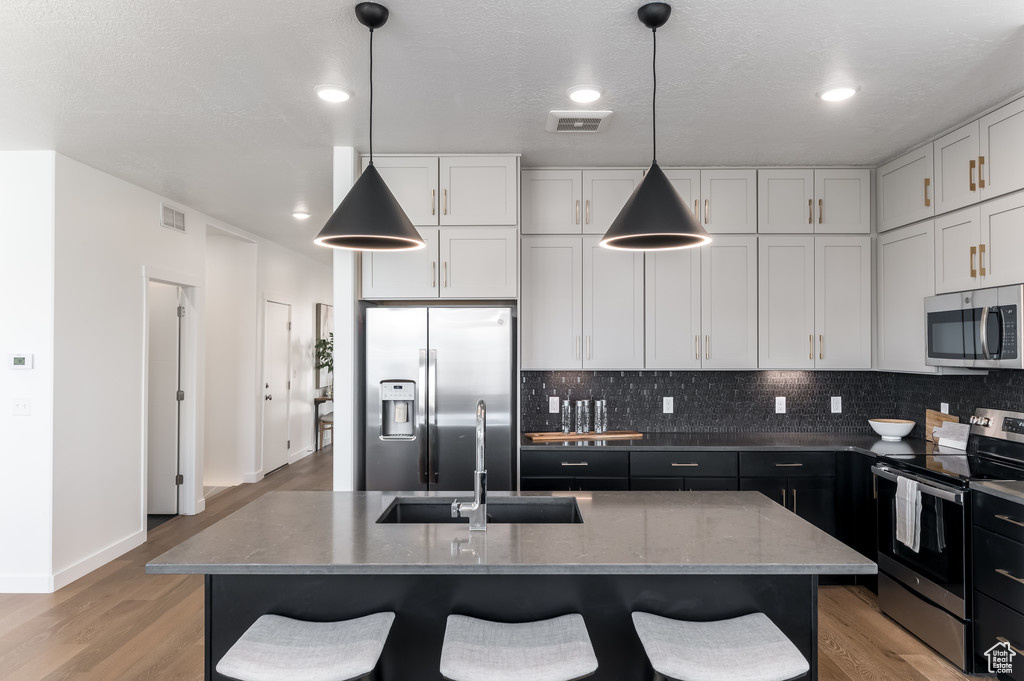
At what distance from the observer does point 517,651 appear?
1.77m

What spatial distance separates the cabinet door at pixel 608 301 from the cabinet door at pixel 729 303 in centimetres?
44

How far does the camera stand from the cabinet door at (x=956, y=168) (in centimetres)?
328

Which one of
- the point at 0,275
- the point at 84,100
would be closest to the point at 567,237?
the point at 84,100

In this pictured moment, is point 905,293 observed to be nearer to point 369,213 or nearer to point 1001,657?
point 1001,657

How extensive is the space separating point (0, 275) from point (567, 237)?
346 centimetres

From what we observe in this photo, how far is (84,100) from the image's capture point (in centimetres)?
304

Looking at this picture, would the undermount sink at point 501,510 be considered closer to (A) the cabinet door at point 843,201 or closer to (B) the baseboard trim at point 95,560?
(B) the baseboard trim at point 95,560

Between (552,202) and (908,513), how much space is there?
8.75 feet

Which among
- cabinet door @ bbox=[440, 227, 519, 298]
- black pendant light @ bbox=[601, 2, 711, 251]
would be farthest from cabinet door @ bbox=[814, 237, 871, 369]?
black pendant light @ bbox=[601, 2, 711, 251]

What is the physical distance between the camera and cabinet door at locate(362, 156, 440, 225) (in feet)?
12.7

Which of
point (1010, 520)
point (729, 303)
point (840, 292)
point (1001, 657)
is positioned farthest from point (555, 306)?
point (1001, 657)

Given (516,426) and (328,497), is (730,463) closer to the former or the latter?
(516,426)

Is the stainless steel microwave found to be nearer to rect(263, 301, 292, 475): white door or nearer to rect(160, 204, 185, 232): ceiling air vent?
rect(160, 204, 185, 232): ceiling air vent

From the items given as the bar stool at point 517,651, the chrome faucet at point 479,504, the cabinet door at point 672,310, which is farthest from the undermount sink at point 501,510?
the cabinet door at point 672,310
